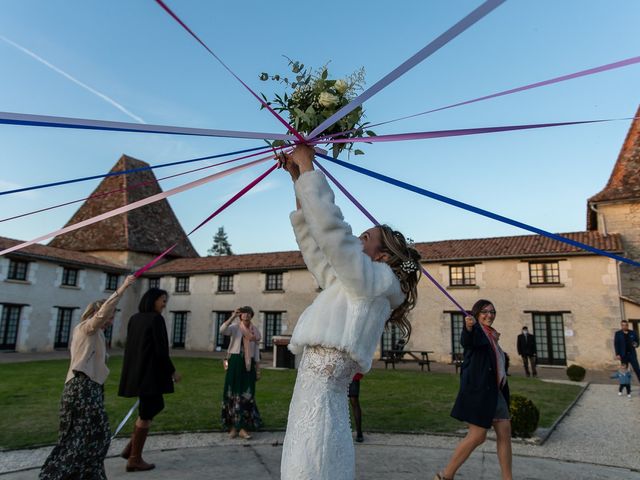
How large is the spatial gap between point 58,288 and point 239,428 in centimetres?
2377

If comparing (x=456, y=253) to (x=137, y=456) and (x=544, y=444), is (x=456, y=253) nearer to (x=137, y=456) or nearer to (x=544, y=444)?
(x=544, y=444)

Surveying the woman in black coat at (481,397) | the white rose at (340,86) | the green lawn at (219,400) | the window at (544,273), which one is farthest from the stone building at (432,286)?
the white rose at (340,86)

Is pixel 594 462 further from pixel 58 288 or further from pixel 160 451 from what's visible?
pixel 58 288

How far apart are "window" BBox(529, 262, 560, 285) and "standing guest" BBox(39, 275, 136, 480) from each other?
67.0 feet

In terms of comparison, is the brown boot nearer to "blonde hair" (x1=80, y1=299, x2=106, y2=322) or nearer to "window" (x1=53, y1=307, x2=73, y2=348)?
"blonde hair" (x1=80, y1=299, x2=106, y2=322)

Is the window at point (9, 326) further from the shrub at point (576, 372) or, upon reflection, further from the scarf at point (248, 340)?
the shrub at point (576, 372)

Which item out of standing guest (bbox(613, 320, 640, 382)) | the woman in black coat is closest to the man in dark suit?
standing guest (bbox(613, 320, 640, 382))

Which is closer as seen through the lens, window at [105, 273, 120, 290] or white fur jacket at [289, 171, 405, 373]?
white fur jacket at [289, 171, 405, 373]

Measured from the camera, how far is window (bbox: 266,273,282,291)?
26406 mm

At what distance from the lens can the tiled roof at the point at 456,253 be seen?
65.9 feet

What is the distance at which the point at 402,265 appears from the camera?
2242 mm

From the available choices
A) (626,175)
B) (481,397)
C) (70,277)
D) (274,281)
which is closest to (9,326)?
(70,277)

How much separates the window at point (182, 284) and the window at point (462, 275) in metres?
17.1

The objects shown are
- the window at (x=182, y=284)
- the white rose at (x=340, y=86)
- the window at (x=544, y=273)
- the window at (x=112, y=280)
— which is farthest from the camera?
the window at (x=182, y=284)
